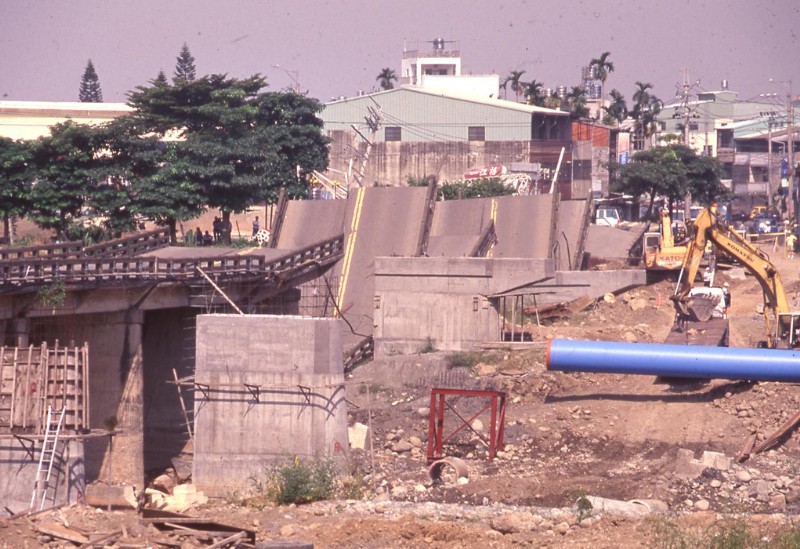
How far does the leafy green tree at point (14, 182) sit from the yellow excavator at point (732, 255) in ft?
99.1

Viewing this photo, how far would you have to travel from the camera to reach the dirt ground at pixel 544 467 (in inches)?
848

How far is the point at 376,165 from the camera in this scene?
247 ft

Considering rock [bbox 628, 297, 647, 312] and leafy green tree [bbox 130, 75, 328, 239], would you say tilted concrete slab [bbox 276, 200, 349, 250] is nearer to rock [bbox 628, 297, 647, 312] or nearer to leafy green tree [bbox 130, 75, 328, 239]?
leafy green tree [bbox 130, 75, 328, 239]

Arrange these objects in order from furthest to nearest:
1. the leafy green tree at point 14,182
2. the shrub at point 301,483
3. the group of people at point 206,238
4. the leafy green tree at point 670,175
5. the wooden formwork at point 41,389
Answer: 1. the leafy green tree at point 670,175
2. the group of people at point 206,238
3. the leafy green tree at point 14,182
4. the wooden formwork at point 41,389
5. the shrub at point 301,483

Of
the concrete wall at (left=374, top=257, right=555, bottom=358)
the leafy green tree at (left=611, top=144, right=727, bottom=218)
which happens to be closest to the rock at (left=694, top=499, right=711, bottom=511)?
the concrete wall at (left=374, top=257, right=555, bottom=358)

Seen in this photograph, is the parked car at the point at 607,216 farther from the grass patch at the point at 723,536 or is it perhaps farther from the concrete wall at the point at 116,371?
the grass patch at the point at 723,536

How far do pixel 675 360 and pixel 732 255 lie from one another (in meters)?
6.43

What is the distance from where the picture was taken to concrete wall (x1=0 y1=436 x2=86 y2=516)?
24.9 metres

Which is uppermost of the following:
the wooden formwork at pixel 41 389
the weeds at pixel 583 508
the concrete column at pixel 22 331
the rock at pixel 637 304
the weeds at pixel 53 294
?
the weeds at pixel 53 294

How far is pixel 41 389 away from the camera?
86.8 feet

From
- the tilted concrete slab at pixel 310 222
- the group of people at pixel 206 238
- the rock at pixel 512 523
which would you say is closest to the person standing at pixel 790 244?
the tilted concrete slab at pixel 310 222

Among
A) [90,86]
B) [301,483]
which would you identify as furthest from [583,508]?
[90,86]

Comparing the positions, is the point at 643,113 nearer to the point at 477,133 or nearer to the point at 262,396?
the point at 477,133

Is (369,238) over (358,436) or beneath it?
over
